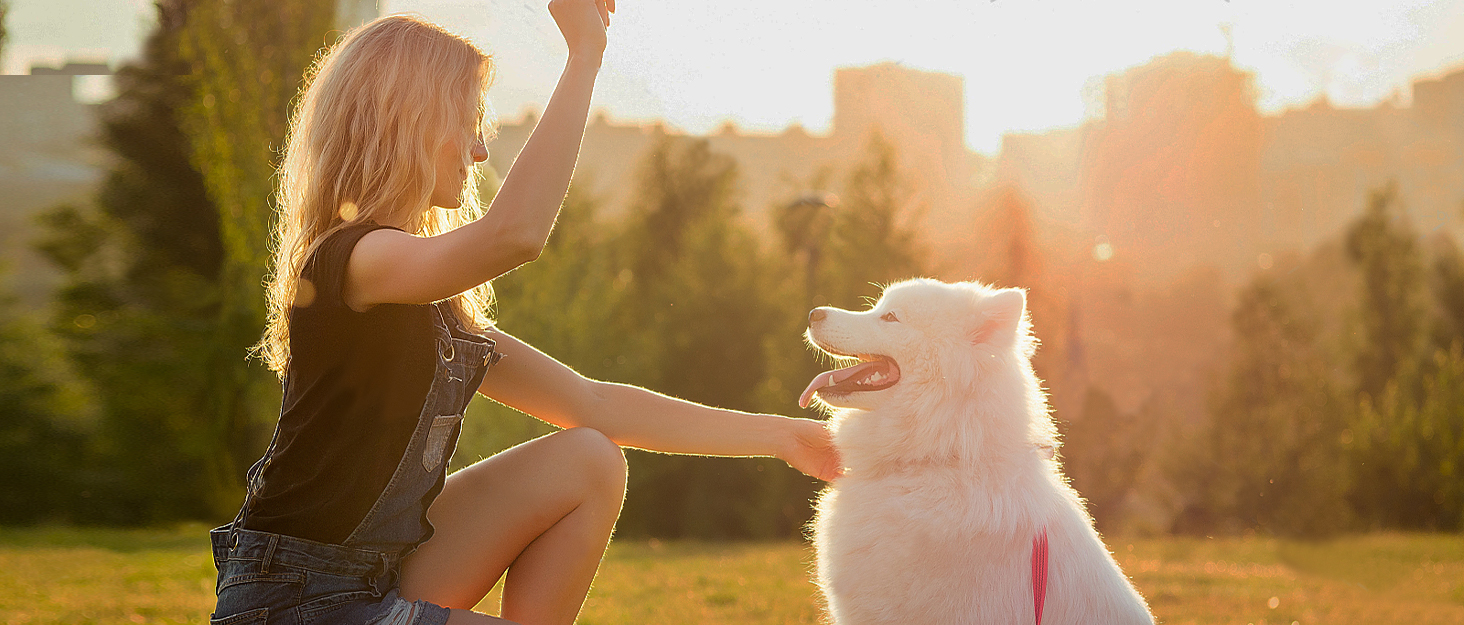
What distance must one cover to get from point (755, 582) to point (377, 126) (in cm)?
627

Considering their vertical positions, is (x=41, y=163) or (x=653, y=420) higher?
(x=41, y=163)

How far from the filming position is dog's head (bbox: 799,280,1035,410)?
2.38 meters

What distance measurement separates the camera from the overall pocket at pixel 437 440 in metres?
2.00

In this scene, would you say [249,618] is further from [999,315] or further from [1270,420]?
[1270,420]

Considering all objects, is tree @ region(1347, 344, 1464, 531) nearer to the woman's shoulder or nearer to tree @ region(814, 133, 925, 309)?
tree @ region(814, 133, 925, 309)

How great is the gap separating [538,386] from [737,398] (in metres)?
12.5

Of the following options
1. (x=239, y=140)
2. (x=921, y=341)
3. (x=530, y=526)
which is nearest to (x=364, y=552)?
(x=530, y=526)

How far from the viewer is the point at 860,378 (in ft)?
8.35

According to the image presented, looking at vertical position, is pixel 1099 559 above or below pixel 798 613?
above

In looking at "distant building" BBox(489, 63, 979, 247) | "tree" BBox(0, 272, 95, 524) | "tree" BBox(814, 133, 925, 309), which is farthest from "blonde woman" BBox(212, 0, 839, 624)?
"tree" BBox(0, 272, 95, 524)

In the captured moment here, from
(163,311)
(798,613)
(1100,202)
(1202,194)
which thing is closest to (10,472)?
(163,311)

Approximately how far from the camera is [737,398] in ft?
49.1

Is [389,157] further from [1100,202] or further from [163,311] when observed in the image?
[1100,202]

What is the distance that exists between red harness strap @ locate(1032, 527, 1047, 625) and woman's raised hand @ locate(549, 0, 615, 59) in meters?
1.45
